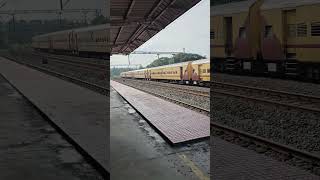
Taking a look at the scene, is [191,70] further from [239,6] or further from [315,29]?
[315,29]

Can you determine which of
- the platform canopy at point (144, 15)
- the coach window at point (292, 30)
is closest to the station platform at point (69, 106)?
the platform canopy at point (144, 15)

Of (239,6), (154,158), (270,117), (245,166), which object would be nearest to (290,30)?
(239,6)

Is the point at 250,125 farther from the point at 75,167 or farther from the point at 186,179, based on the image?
the point at 75,167

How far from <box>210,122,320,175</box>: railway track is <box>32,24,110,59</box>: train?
0.93m

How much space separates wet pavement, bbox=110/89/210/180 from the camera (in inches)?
94.7

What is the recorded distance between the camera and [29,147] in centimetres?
184

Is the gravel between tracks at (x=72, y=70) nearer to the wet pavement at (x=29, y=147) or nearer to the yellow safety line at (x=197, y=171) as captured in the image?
the wet pavement at (x=29, y=147)

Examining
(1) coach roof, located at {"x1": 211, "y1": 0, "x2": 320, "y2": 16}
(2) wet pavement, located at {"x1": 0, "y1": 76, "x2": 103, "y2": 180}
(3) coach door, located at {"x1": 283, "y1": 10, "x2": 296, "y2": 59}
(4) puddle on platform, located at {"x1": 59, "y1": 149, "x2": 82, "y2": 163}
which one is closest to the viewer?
(2) wet pavement, located at {"x1": 0, "y1": 76, "x2": 103, "y2": 180}

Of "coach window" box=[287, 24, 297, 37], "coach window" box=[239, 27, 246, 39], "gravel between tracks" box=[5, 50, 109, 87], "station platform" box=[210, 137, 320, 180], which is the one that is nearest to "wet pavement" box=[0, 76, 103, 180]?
"gravel between tracks" box=[5, 50, 109, 87]

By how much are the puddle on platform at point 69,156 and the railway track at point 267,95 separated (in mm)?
949

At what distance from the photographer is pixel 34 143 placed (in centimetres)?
187

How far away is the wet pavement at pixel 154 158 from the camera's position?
241cm

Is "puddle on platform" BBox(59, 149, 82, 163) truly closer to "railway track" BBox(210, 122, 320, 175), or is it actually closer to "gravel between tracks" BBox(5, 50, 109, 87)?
"gravel between tracks" BBox(5, 50, 109, 87)

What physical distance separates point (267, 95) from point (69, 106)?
1.26 m
